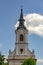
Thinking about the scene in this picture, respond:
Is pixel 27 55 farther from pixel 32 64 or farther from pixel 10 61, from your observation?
pixel 32 64

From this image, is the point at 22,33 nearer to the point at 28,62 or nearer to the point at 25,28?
the point at 25,28

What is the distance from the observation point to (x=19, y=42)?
375 ft

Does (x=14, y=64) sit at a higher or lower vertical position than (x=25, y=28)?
lower

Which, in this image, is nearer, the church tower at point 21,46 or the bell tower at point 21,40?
the church tower at point 21,46

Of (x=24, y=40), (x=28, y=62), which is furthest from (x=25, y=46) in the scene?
(x=28, y=62)

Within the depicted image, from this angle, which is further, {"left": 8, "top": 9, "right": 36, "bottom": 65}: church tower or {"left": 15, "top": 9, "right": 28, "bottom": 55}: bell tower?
{"left": 15, "top": 9, "right": 28, "bottom": 55}: bell tower

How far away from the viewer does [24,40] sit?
114125 millimetres

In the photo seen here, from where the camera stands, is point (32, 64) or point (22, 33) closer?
point (32, 64)

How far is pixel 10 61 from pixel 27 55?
13.5ft

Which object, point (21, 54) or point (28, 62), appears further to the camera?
point (21, 54)

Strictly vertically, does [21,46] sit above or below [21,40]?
below

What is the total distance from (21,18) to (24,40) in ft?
18.4

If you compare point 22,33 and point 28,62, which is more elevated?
point 22,33

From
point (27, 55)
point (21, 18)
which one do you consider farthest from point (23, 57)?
point (21, 18)
